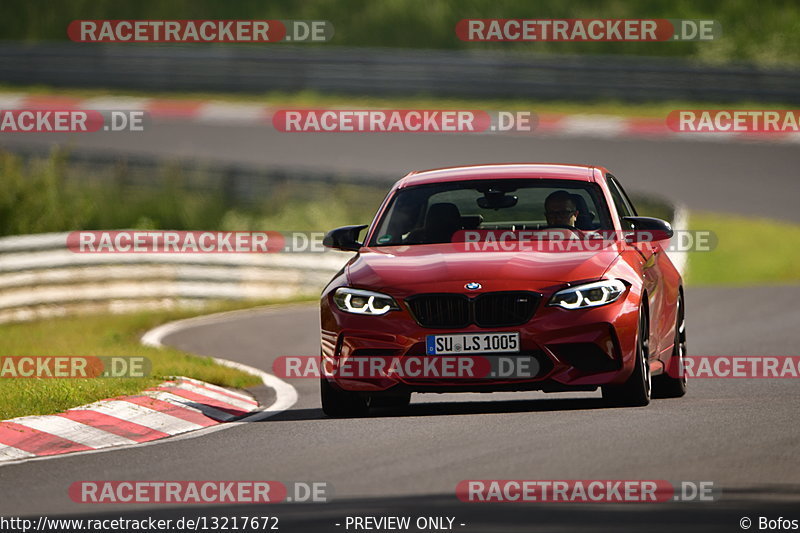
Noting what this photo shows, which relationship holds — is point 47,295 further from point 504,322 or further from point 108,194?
point 504,322

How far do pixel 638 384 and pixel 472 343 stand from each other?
3.72 ft

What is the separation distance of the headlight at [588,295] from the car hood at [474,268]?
0.07 metres

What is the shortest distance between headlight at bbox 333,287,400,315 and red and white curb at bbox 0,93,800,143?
2124cm

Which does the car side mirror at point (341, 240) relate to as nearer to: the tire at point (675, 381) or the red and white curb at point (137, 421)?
the red and white curb at point (137, 421)

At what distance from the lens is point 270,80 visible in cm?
3691

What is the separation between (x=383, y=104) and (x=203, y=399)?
2380cm

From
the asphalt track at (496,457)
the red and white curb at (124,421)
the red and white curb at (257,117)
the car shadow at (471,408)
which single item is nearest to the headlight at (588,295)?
the asphalt track at (496,457)

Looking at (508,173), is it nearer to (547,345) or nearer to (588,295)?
(588,295)

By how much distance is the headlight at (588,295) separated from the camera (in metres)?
9.86

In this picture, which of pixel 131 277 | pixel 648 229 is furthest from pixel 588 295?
pixel 131 277

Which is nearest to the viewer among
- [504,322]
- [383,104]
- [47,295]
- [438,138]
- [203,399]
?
[504,322]

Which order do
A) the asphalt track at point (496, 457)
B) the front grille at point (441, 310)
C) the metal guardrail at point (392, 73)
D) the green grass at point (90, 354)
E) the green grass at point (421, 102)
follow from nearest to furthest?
the asphalt track at point (496, 457)
the front grille at point (441, 310)
the green grass at point (90, 354)
the metal guardrail at point (392, 73)
the green grass at point (421, 102)

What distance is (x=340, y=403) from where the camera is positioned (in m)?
10.6

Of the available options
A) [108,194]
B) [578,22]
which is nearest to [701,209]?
[108,194]
